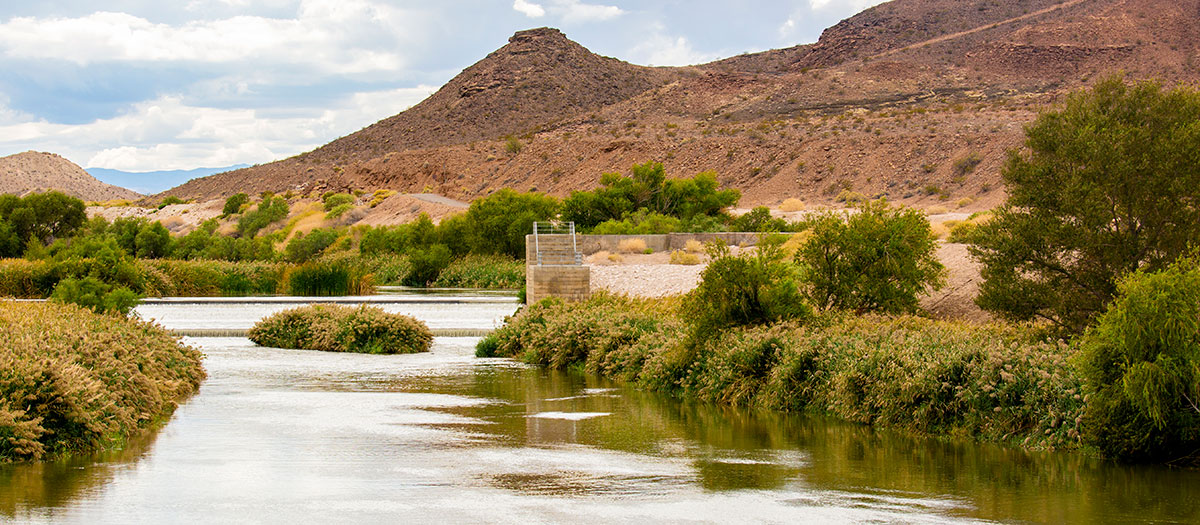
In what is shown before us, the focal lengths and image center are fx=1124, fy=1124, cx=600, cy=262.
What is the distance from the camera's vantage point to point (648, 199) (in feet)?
180

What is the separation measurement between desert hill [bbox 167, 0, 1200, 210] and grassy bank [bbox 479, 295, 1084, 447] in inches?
1603

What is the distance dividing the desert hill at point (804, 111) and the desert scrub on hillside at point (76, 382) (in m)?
45.8

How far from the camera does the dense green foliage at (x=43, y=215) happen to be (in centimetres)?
5106

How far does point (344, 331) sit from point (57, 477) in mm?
12532

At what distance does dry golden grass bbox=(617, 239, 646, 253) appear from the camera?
40.8 metres

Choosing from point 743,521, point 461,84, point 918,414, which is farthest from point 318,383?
point 461,84

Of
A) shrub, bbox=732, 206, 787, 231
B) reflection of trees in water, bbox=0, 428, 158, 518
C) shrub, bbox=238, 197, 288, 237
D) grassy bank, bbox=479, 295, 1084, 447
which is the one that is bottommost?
reflection of trees in water, bbox=0, 428, 158, 518

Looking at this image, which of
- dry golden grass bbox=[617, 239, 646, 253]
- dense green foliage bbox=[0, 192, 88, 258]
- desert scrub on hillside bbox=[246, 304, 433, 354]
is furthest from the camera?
dense green foliage bbox=[0, 192, 88, 258]

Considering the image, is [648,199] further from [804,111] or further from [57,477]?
[57,477]

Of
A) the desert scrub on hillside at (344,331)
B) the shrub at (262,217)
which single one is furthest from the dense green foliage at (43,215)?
the desert scrub on hillside at (344,331)

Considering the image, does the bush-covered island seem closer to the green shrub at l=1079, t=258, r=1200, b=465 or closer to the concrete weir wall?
the green shrub at l=1079, t=258, r=1200, b=465

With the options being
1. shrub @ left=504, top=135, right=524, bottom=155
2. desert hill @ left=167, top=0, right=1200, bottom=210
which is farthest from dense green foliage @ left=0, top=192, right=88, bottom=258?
shrub @ left=504, top=135, right=524, bottom=155

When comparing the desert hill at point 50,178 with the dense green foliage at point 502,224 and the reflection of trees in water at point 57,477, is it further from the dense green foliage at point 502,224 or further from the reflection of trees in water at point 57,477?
the reflection of trees in water at point 57,477

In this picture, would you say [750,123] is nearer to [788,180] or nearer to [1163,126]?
[788,180]
